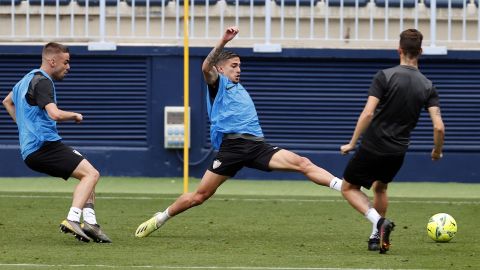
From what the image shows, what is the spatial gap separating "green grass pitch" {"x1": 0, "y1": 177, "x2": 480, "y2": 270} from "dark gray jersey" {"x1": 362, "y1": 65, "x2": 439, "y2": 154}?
34.8 inches

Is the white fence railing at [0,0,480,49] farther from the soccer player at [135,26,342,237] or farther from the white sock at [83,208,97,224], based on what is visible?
the white sock at [83,208,97,224]

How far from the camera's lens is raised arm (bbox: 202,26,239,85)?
37.4ft

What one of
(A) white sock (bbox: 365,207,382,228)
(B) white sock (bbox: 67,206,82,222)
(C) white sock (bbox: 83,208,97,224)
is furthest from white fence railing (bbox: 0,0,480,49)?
(A) white sock (bbox: 365,207,382,228)

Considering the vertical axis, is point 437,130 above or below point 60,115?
below

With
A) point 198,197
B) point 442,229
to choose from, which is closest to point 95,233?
point 198,197

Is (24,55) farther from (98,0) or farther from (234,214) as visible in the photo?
(234,214)

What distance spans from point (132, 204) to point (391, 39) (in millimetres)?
5890

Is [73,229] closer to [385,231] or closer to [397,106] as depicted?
[385,231]

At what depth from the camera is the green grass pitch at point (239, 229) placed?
33.8 feet

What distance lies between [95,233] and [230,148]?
4.79 feet

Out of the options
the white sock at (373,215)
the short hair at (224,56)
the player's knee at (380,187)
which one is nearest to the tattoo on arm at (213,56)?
the short hair at (224,56)

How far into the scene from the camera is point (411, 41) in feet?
34.8

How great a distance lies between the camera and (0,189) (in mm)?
17812

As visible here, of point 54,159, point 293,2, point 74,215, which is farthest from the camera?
point 293,2
